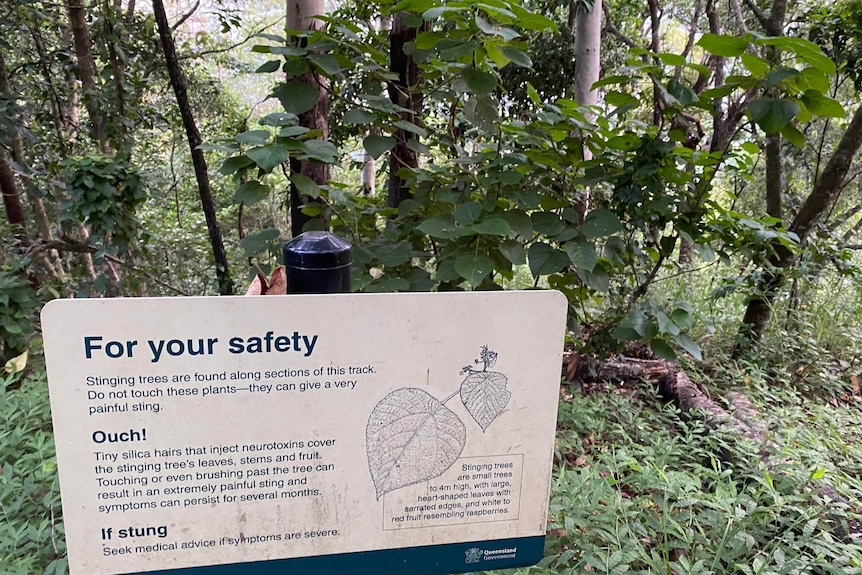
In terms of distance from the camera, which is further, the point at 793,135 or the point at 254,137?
the point at 793,135

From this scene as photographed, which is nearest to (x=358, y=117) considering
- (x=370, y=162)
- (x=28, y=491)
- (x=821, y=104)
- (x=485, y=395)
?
(x=485, y=395)

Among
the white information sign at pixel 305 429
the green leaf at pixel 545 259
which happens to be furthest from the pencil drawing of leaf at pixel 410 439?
the green leaf at pixel 545 259

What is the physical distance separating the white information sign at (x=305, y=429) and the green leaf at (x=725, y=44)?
76 centimetres

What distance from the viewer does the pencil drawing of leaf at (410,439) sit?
91 centimetres

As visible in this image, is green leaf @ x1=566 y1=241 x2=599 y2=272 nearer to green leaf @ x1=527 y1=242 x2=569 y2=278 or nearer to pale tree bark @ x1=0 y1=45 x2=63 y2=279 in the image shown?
green leaf @ x1=527 y1=242 x2=569 y2=278

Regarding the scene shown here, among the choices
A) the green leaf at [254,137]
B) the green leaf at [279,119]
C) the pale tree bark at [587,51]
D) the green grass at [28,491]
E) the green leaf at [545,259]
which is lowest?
the green grass at [28,491]

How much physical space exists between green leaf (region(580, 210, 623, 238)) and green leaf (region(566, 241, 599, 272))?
0.06m

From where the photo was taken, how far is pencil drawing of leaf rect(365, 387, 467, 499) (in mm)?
906

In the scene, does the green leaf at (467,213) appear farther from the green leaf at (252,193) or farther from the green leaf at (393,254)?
the green leaf at (252,193)

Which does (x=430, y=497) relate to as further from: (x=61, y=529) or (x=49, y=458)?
(x=49, y=458)

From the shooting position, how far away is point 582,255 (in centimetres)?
141

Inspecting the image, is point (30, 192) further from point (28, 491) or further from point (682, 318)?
point (682, 318)

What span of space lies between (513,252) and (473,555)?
74 centimetres

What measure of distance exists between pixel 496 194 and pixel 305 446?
960mm
